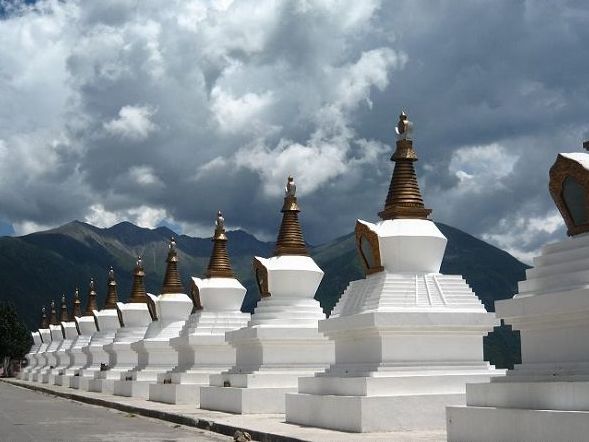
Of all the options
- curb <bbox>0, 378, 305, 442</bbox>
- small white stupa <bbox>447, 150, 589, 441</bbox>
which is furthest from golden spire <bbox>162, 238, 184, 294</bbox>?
small white stupa <bbox>447, 150, 589, 441</bbox>

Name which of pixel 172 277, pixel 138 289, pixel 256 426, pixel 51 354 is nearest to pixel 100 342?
pixel 138 289

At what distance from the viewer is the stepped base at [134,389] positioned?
3641 cm

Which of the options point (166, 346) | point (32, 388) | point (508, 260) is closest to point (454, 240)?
point (508, 260)

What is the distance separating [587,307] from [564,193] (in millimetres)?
2044

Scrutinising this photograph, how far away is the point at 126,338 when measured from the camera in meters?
43.4

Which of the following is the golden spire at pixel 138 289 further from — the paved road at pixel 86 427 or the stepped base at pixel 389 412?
the stepped base at pixel 389 412

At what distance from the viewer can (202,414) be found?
24.8m

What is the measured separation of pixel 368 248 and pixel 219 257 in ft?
43.3

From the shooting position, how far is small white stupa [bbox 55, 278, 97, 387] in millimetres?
55094

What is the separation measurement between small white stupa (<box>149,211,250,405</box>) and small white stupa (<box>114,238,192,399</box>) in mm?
2863

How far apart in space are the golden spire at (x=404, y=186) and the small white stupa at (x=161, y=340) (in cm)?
1715

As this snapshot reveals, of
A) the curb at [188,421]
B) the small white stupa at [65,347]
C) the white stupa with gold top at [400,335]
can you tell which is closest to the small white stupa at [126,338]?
the curb at [188,421]

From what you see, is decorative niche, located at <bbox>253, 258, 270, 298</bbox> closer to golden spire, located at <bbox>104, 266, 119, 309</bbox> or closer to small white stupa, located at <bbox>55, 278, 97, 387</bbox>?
golden spire, located at <bbox>104, 266, 119, 309</bbox>

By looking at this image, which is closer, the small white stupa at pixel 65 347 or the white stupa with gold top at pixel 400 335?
the white stupa with gold top at pixel 400 335
